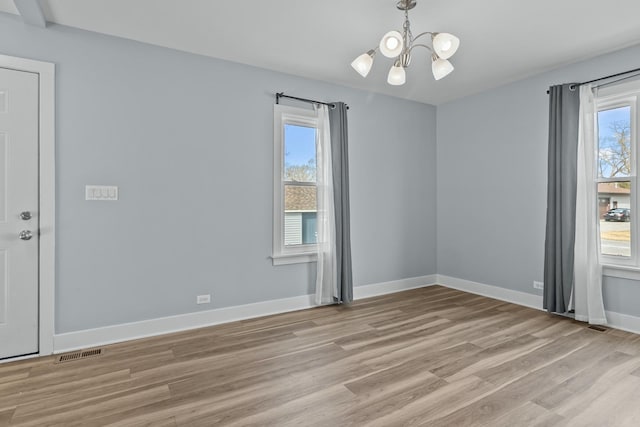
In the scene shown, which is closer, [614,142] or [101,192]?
[101,192]

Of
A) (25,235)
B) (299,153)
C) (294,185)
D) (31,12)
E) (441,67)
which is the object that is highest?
(31,12)

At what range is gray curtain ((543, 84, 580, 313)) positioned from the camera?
3.57m

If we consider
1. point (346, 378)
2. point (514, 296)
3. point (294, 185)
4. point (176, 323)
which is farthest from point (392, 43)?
point (514, 296)

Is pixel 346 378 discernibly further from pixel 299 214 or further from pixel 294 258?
pixel 299 214

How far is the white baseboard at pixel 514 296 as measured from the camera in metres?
3.30

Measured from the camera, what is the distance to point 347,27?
2.93 m

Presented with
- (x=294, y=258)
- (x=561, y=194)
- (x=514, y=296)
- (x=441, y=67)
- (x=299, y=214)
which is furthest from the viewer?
(x=514, y=296)

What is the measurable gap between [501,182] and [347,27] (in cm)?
280

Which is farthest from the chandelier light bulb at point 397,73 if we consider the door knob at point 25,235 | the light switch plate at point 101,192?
the door knob at point 25,235

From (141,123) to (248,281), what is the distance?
1.86m

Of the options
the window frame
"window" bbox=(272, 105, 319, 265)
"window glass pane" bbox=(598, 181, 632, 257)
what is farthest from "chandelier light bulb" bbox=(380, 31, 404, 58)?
"window glass pane" bbox=(598, 181, 632, 257)

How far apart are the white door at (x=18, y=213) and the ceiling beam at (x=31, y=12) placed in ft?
1.33

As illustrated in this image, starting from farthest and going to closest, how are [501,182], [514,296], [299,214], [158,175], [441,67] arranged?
1. [501,182]
2. [514,296]
3. [299,214]
4. [158,175]
5. [441,67]

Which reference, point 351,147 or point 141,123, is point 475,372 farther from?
point 141,123
